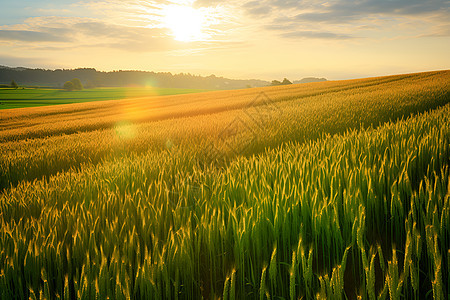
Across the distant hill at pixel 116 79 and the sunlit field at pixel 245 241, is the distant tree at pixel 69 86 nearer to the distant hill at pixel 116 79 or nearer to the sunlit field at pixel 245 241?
the distant hill at pixel 116 79

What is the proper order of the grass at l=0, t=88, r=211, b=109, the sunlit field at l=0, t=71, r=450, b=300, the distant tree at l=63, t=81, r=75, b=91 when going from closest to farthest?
the sunlit field at l=0, t=71, r=450, b=300 < the grass at l=0, t=88, r=211, b=109 < the distant tree at l=63, t=81, r=75, b=91

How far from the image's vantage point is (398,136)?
13.0ft

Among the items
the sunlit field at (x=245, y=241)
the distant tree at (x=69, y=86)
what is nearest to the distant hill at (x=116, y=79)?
the distant tree at (x=69, y=86)

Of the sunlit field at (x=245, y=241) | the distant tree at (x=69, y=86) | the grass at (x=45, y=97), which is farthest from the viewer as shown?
the distant tree at (x=69, y=86)

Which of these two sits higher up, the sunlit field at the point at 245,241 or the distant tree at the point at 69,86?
the distant tree at the point at 69,86

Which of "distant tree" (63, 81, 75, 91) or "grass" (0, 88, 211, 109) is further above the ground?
"distant tree" (63, 81, 75, 91)

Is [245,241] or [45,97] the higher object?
[45,97]

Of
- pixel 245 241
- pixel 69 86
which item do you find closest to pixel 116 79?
pixel 69 86

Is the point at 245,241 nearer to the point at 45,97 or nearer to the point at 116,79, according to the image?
the point at 45,97

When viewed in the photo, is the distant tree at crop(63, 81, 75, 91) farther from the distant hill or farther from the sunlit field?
the sunlit field

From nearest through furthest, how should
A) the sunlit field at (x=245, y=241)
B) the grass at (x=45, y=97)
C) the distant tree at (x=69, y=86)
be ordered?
the sunlit field at (x=245, y=241) → the grass at (x=45, y=97) → the distant tree at (x=69, y=86)

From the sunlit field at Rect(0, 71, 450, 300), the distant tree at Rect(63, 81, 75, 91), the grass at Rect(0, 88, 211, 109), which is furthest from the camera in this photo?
the distant tree at Rect(63, 81, 75, 91)

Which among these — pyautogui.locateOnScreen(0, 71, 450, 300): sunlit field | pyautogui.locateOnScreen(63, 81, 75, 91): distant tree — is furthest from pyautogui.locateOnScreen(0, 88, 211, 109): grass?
pyautogui.locateOnScreen(0, 71, 450, 300): sunlit field

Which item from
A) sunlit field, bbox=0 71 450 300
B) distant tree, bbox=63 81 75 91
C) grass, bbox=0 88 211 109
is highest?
distant tree, bbox=63 81 75 91
